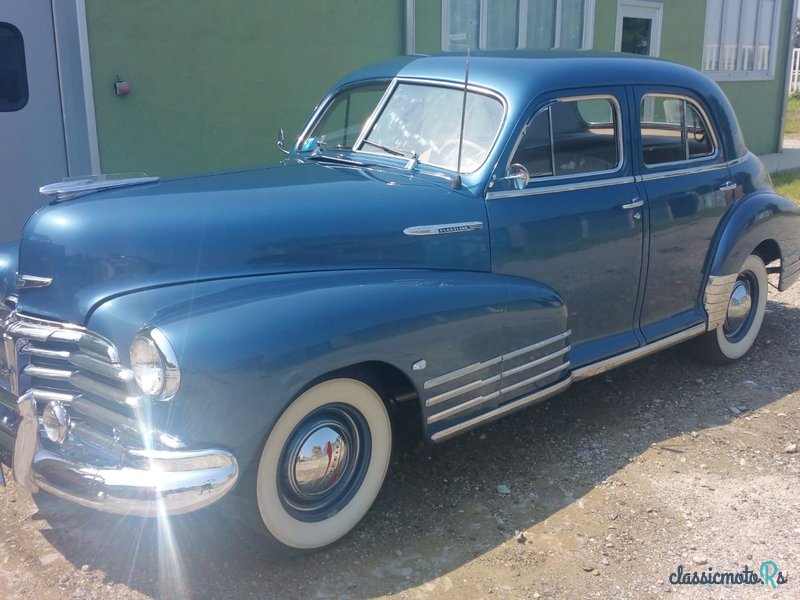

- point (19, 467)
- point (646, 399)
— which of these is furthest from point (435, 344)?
point (646, 399)

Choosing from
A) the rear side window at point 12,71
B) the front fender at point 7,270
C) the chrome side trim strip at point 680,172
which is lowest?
the front fender at point 7,270

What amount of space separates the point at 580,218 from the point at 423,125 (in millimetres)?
875

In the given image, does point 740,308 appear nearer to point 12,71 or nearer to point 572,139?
point 572,139

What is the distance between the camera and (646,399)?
4.59 meters

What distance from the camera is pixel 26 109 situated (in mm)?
5625

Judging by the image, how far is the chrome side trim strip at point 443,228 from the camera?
3344 millimetres

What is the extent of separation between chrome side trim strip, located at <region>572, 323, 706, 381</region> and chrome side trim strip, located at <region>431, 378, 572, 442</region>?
0.16m

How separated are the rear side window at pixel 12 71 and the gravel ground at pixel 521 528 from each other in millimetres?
3007

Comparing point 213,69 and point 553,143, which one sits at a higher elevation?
point 213,69

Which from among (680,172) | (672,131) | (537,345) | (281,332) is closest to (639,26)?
(672,131)

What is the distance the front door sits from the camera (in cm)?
364

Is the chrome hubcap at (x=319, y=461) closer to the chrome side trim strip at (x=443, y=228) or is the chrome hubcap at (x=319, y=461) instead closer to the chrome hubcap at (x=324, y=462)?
the chrome hubcap at (x=324, y=462)

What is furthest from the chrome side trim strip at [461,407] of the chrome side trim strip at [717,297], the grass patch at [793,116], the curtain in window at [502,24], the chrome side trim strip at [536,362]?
the grass patch at [793,116]

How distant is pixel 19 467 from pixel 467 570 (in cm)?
166
